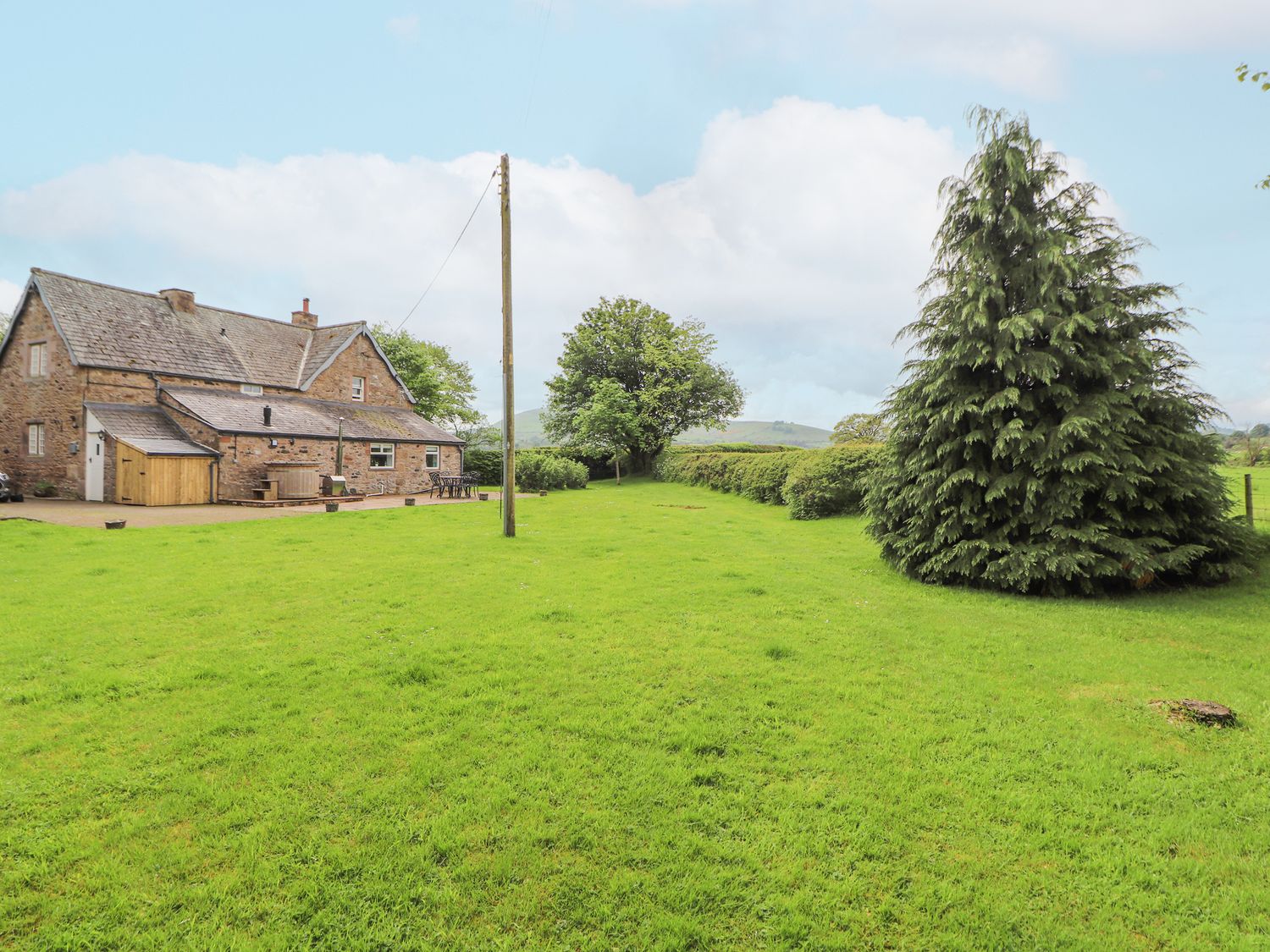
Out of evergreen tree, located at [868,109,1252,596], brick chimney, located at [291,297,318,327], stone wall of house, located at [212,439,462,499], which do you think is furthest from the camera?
brick chimney, located at [291,297,318,327]

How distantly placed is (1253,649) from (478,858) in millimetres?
8431

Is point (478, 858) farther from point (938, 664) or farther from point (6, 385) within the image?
point (6, 385)

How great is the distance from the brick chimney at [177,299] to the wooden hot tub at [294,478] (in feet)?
35.9

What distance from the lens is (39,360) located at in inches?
969

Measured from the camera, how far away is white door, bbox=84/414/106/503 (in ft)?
73.7

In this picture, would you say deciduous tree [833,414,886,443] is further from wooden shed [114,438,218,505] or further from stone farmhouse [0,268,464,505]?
wooden shed [114,438,218,505]

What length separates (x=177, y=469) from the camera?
22250 millimetres

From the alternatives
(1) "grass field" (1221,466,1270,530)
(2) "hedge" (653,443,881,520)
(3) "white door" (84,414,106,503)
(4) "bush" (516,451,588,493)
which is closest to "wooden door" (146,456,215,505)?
(3) "white door" (84,414,106,503)

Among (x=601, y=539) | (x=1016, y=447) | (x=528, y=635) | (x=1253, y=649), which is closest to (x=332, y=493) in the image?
(x=601, y=539)

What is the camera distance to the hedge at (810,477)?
19.4 metres

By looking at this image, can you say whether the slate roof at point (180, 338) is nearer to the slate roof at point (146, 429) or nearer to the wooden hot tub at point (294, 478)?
the slate roof at point (146, 429)

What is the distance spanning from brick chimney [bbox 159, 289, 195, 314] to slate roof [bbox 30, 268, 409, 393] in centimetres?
23

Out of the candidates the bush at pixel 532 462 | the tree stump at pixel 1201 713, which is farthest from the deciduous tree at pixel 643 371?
the tree stump at pixel 1201 713

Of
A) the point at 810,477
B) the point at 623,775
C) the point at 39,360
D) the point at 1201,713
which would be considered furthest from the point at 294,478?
the point at 1201,713
